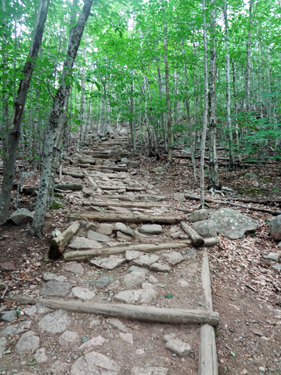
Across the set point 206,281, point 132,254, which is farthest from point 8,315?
point 206,281

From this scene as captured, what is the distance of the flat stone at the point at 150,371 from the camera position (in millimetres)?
2076

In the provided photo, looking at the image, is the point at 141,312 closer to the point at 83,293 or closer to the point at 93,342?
the point at 93,342

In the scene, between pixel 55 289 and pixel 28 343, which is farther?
pixel 55 289

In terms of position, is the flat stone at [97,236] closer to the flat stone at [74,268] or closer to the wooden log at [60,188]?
the flat stone at [74,268]

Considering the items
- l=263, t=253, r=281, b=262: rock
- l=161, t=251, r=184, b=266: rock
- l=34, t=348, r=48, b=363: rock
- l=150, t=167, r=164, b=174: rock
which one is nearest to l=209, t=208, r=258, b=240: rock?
l=263, t=253, r=281, b=262: rock

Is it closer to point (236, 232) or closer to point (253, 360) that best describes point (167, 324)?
point (253, 360)

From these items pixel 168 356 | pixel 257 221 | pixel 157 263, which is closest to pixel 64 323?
pixel 168 356

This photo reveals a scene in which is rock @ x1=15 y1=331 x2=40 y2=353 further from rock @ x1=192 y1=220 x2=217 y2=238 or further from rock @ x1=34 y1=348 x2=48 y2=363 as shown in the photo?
rock @ x1=192 y1=220 x2=217 y2=238

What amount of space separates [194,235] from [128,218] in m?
1.69

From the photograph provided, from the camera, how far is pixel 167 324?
273 centimetres

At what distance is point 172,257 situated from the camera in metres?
4.11

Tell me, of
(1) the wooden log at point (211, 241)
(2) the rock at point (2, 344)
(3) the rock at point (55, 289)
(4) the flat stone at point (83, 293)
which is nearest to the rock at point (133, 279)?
(4) the flat stone at point (83, 293)

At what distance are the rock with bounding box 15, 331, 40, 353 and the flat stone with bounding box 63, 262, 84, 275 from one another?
121 cm

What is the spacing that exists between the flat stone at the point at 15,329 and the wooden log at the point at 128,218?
2.71 metres
